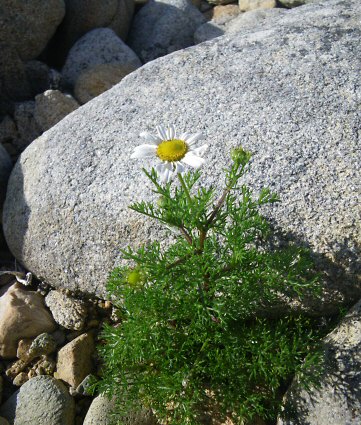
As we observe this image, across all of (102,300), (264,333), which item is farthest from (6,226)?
(264,333)

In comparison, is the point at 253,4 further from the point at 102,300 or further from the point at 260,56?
the point at 102,300

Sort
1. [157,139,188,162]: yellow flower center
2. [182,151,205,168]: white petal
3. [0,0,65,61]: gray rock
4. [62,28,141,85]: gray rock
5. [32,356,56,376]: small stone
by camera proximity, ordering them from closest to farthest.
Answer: [182,151,205,168]: white petal
[157,139,188,162]: yellow flower center
[32,356,56,376]: small stone
[0,0,65,61]: gray rock
[62,28,141,85]: gray rock

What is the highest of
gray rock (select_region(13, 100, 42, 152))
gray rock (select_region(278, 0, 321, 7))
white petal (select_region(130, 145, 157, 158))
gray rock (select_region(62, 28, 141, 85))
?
white petal (select_region(130, 145, 157, 158))

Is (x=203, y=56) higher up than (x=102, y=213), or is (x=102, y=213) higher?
(x=203, y=56)

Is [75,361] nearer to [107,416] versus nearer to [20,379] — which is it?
[20,379]

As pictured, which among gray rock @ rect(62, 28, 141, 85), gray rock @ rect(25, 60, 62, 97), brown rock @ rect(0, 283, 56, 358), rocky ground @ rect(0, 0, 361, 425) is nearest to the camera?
rocky ground @ rect(0, 0, 361, 425)

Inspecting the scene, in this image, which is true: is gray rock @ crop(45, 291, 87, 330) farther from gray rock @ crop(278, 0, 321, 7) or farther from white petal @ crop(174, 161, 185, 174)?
gray rock @ crop(278, 0, 321, 7)

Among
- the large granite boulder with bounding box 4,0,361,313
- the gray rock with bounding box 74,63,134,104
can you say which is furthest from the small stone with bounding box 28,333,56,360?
the gray rock with bounding box 74,63,134,104
